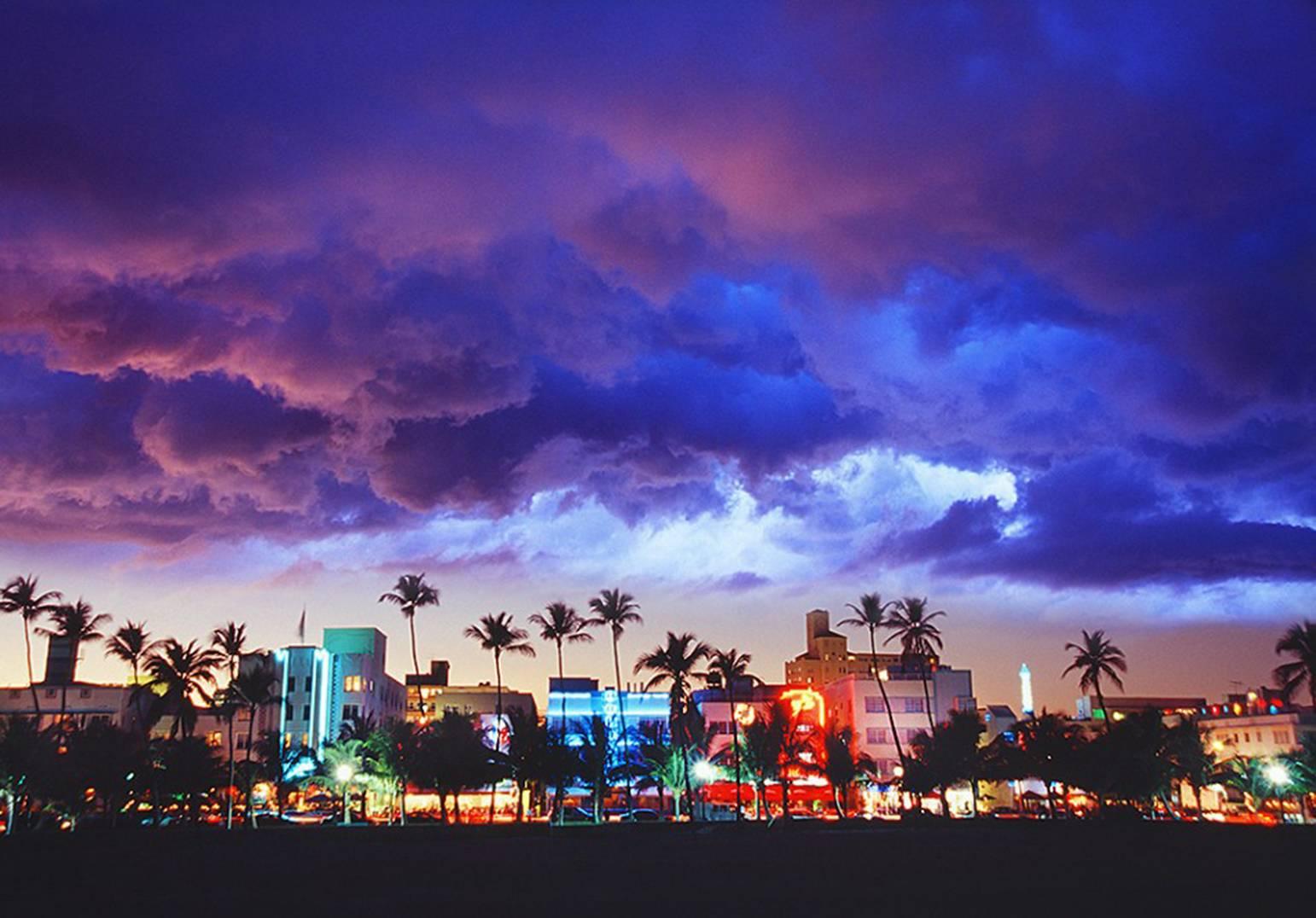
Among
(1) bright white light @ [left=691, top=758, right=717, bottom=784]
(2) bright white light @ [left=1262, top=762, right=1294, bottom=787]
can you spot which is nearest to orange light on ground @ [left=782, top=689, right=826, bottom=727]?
(1) bright white light @ [left=691, top=758, right=717, bottom=784]

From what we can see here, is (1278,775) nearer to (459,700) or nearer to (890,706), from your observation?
(890,706)

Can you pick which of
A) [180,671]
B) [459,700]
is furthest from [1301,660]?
[459,700]

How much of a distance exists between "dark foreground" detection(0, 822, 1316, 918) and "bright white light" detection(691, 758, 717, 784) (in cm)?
3124

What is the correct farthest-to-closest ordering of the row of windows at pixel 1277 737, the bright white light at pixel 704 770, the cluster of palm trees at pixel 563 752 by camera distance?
the row of windows at pixel 1277 737, the bright white light at pixel 704 770, the cluster of palm trees at pixel 563 752

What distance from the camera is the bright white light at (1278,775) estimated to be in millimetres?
86938

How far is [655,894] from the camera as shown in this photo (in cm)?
2684

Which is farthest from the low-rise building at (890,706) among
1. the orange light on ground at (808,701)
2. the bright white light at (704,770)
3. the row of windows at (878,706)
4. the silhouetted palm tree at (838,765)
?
the silhouetted palm tree at (838,765)

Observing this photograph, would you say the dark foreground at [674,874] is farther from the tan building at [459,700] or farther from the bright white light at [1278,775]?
the tan building at [459,700]

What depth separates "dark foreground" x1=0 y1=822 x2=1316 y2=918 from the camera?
23984 millimetres

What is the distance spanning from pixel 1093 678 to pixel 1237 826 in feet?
105

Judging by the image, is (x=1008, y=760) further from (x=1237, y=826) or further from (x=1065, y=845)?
(x=1065, y=845)

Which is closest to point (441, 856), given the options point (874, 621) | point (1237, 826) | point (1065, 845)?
point (1065, 845)

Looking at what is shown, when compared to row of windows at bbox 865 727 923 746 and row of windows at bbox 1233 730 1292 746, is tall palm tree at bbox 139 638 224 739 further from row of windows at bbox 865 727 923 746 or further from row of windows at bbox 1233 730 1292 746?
row of windows at bbox 1233 730 1292 746

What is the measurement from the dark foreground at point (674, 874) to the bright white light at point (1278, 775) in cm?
3721
